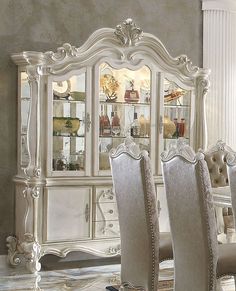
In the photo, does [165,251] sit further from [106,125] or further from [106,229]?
[106,125]

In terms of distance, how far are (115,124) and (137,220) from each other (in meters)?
2.08

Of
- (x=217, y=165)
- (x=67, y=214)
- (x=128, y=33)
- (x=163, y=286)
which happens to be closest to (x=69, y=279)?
(x=67, y=214)

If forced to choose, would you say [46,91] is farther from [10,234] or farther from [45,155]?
[10,234]

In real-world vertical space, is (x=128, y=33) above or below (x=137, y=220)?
above

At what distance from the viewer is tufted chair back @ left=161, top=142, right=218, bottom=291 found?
2.91 metres

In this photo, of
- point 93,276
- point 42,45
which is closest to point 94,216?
point 93,276

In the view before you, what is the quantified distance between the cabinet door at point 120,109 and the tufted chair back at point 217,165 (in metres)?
0.73

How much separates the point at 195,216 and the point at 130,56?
8.58 ft

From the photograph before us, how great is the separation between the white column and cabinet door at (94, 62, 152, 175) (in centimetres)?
97

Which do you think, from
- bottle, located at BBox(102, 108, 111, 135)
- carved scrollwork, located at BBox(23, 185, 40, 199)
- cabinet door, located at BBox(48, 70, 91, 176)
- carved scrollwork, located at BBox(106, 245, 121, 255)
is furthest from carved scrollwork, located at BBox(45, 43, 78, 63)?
carved scrollwork, located at BBox(106, 245, 121, 255)

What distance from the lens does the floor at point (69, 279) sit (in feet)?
14.9

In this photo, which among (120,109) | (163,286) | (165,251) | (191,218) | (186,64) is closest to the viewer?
(191,218)

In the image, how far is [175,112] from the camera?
5.55 m

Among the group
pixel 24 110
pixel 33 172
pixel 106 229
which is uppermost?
pixel 24 110
